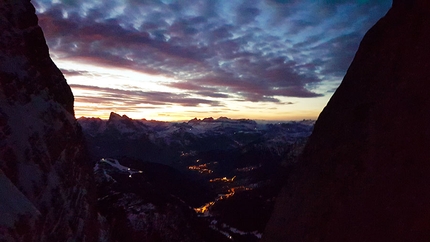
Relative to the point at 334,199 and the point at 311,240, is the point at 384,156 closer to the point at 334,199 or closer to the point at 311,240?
the point at 334,199

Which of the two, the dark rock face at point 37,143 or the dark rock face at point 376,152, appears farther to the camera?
the dark rock face at point 37,143

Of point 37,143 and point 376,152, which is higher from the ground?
point 376,152

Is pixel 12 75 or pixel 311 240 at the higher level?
pixel 12 75

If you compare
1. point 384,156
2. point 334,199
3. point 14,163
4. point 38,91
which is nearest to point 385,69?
point 384,156

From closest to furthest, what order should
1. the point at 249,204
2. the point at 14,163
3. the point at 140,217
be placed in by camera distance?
the point at 14,163 → the point at 140,217 → the point at 249,204

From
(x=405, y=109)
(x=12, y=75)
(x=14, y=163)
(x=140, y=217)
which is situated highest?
(x=12, y=75)
